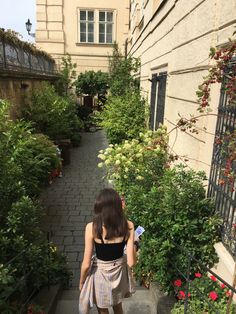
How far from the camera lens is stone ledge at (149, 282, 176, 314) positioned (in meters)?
3.16

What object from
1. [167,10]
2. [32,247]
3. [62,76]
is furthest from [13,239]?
[62,76]

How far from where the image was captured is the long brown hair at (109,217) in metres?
2.34

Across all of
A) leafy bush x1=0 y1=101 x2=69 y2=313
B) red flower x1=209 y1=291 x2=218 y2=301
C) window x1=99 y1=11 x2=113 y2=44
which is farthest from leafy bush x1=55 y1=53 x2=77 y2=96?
red flower x1=209 y1=291 x2=218 y2=301

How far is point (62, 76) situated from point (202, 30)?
1310 centimetres

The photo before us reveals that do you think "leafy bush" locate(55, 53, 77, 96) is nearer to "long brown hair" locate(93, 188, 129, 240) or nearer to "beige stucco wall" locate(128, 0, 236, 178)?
"beige stucco wall" locate(128, 0, 236, 178)

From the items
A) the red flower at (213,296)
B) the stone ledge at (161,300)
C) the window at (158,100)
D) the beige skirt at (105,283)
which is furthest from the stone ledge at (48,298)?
the window at (158,100)

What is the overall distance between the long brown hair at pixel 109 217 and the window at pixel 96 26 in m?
17.0

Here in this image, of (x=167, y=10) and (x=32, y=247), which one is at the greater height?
(x=167, y=10)

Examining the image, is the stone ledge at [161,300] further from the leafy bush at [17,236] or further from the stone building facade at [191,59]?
the leafy bush at [17,236]

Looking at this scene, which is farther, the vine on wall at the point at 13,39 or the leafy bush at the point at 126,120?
the leafy bush at the point at 126,120

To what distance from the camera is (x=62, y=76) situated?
15734 millimetres

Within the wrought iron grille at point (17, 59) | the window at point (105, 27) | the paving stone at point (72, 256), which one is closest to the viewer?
the paving stone at point (72, 256)

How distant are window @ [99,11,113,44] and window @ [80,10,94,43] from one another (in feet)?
1.84

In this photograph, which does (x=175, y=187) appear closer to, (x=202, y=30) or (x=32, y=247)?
(x=32, y=247)
